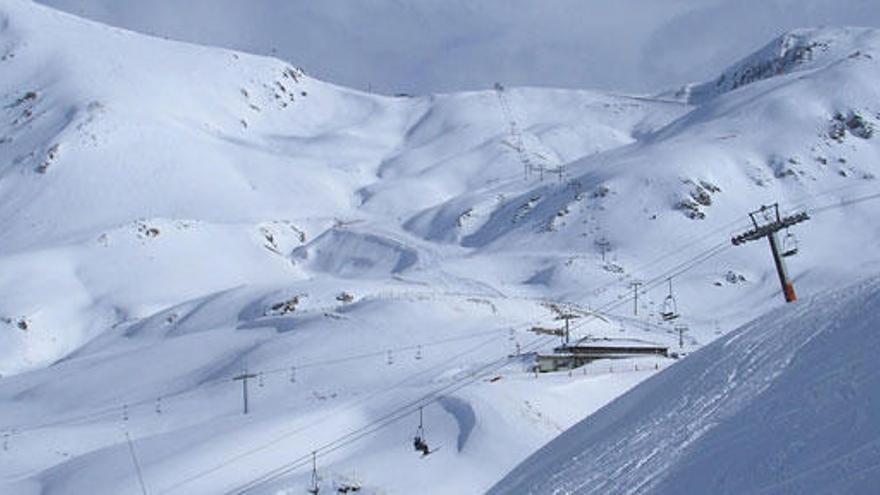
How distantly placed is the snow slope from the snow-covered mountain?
21.7m

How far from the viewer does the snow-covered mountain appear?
40125mm

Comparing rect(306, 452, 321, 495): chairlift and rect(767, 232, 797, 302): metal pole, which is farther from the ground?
rect(767, 232, 797, 302): metal pole

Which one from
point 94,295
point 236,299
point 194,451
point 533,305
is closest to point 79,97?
point 94,295

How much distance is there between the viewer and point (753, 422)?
820cm

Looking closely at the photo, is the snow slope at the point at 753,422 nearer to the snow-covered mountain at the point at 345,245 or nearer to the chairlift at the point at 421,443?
the snow-covered mountain at the point at 345,245

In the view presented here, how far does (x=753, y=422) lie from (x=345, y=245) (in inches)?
4242

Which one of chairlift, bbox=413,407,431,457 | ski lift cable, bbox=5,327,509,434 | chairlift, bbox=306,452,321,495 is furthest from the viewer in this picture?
ski lift cable, bbox=5,327,509,434

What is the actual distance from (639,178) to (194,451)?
81.3m

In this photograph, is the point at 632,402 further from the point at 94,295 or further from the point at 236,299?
the point at 94,295

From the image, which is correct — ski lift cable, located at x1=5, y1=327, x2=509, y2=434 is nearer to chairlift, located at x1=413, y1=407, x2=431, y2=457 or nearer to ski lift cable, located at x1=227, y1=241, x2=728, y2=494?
ski lift cable, located at x1=227, y1=241, x2=728, y2=494

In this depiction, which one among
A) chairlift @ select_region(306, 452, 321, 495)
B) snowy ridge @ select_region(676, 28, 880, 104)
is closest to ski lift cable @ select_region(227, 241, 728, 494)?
chairlift @ select_region(306, 452, 321, 495)

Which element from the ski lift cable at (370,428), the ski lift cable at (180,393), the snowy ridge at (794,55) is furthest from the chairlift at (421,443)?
the snowy ridge at (794,55)

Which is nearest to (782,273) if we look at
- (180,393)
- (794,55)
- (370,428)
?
(370,428)

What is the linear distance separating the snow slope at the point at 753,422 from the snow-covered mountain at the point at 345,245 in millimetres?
21664
